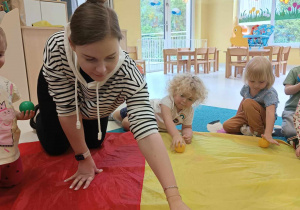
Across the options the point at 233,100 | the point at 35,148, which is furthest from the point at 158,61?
the point at 35,148

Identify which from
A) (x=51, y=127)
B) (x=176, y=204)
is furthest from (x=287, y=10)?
(x=176, y=204)

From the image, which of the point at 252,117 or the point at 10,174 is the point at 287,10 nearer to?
the point at 252,117

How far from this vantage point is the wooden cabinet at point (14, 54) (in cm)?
221

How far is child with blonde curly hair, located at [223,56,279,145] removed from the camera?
139cm

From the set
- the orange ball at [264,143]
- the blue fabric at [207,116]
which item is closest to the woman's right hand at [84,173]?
the blue fabric at [207,116]

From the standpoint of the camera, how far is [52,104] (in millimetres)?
1152

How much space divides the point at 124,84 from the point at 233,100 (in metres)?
2.07

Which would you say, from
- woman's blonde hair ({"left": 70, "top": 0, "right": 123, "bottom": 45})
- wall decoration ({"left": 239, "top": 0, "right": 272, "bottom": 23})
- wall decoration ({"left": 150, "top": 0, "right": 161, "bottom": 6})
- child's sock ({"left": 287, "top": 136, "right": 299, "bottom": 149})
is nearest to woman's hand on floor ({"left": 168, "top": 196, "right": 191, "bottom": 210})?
woman's blonde hair ({"left": 70, "top": 0, "right": 123, "bottom": 45})

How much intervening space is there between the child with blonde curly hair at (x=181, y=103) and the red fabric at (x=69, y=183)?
0.24 metres

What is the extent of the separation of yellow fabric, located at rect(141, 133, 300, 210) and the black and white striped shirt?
12.3 inches

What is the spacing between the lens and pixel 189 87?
1.37 m

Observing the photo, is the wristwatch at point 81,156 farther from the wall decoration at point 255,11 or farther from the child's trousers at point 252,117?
the wall decoration at point 255,11

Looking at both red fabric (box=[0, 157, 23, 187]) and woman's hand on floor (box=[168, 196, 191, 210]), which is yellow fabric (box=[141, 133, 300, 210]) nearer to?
woman's hand on floor (box=[168, 196, 191, 210])

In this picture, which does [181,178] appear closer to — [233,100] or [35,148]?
[35,148]
